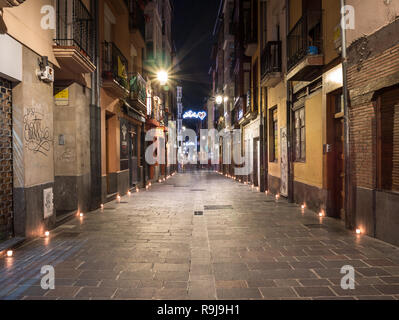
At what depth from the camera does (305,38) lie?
9.85 m

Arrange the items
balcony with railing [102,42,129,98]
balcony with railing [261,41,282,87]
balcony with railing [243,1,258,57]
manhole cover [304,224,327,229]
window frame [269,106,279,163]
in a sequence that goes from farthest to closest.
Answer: balcony with railing [243,1,258,57] → window frame [269,106,279,163] → balcony with railing [261,41,282,87] → balcony with railing [102,42,129,98] → manhole cover [304,224,327,229]

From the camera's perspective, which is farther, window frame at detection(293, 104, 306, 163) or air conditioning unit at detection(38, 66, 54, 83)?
window frame at detection(293, 104, 306, 163)

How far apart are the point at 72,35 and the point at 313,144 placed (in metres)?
8.04

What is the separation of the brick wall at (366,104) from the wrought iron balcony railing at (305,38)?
242cm

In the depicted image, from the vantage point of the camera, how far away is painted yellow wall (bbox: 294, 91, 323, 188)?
9.50 metres

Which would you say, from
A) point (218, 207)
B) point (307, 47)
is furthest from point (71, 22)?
point (218, 207)

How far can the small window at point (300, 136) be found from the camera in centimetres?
1127

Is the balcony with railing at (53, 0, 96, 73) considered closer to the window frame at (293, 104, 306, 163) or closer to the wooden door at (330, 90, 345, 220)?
the wooden door at (330, 90, 345, 220)

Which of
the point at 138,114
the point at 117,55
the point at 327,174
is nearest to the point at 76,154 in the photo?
the point at 117,55

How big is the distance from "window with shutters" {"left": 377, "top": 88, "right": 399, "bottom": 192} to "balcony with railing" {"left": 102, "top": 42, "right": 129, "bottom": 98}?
896cm

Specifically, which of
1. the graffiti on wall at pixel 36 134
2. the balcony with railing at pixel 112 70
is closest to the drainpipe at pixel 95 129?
the balcony with railing at pixel 112 70

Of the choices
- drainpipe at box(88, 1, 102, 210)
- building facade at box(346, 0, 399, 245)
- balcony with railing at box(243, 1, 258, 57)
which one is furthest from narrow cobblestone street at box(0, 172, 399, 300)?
balcony with railing at box(243, 1, 258, 57)

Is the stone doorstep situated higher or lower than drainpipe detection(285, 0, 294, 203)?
lower
